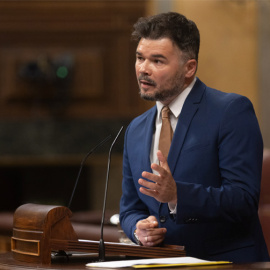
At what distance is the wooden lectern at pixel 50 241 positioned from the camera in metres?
1.90

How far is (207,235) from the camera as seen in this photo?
84.7 inches

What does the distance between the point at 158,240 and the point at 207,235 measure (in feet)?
0.52

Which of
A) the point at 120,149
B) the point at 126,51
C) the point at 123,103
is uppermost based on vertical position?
the point at 126,51

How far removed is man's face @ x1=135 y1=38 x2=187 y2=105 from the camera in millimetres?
2199

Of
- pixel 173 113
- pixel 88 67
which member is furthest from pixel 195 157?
pixel 88 67

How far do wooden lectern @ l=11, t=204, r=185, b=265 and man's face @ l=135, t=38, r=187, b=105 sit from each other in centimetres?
51

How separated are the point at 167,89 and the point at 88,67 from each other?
16.1ft

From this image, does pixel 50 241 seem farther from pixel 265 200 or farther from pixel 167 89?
pixel 265 200

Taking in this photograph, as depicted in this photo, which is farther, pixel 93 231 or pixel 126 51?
pixel 126 51

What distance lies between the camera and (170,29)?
7.33 ft

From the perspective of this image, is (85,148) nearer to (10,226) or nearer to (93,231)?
(10,226)

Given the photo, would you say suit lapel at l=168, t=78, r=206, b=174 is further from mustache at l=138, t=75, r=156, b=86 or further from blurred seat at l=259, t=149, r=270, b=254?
blurred seat at l=259, t=149, r=270, b=254

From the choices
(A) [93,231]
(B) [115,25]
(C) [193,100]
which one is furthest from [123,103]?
(C) [193,100]

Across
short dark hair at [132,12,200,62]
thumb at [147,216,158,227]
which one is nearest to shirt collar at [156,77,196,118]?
short dark hair at [132,12,200,62]
